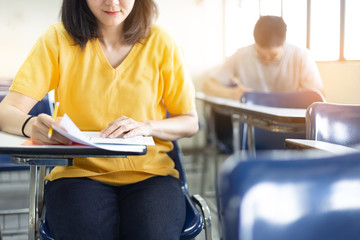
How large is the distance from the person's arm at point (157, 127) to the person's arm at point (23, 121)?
148mm

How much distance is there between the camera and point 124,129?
1.20m

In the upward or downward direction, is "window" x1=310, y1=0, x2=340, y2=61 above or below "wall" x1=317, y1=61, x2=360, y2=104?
above

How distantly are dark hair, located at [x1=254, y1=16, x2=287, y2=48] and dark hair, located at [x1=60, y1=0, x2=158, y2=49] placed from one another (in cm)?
195

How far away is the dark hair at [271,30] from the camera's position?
3.30 m

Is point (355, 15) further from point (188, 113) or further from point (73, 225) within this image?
point (73, 225)

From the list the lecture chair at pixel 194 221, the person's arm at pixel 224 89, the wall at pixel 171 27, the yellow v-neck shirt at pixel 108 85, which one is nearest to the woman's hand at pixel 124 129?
the yellow v-neck shirt at pixel 108 85

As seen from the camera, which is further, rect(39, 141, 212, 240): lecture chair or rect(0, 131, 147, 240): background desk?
rect(39, 141, 212, 240): lecture chair

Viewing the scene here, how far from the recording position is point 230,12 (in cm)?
557

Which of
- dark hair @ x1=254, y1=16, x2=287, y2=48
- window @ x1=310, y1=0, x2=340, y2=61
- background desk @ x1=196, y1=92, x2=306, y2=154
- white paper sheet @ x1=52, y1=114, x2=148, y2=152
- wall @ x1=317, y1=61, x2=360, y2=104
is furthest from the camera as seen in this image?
dark hair @ x1=254, y1=16, x2=287, y2=48

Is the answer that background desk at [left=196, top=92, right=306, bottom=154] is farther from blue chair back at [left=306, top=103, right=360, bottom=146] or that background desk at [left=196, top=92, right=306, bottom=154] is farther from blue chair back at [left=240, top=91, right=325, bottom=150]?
blue chair back at [left=306, top=103, right=360, bottom=146]

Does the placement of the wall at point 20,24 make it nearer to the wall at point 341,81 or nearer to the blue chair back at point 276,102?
the blue chair back at point 276,102

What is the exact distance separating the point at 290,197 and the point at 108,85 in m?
1.00

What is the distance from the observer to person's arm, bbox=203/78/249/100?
12.5 ft

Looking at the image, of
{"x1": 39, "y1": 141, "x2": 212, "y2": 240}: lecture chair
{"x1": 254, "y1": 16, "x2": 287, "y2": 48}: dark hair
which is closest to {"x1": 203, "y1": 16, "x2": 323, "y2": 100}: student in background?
{"x1": 254, "y1": 16, "x2": 287, "y2": 48}: dark hair
